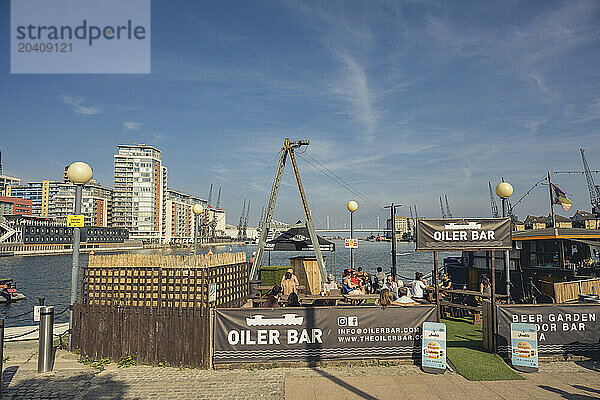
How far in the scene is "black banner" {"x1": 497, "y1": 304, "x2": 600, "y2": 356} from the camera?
9852mm

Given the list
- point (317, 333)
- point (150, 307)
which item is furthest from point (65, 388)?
point (317, 333)

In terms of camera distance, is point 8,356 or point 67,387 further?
point 8,356

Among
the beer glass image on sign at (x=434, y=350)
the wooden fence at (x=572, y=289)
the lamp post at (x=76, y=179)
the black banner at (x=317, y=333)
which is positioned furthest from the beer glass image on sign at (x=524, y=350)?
the lamp post at (x=76, y=179)

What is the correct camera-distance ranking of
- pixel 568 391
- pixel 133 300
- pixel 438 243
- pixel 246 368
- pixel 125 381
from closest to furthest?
pixel 568 391 < pixel 125 381 < pixel 246 368 < pixel 133 300 < pixel 438 243

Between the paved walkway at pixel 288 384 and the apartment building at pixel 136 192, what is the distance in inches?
6654

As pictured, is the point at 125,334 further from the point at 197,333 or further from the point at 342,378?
the point at 342,378

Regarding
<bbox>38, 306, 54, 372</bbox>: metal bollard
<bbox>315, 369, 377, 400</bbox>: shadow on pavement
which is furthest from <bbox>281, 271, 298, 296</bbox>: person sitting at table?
<bbox>38, 306, 54, 372</bbox>: metal bollard

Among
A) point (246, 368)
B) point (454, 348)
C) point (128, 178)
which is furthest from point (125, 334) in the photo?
point (128, 178)

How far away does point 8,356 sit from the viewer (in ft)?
34.9

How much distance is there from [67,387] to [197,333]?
9.18ft

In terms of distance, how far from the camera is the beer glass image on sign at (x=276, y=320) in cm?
955

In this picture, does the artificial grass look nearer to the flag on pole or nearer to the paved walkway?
the paved walkway

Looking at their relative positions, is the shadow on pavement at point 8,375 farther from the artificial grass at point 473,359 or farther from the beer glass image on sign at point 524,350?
the beer glass image on sign at point 524,350

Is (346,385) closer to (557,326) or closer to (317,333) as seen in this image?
(317,333)
